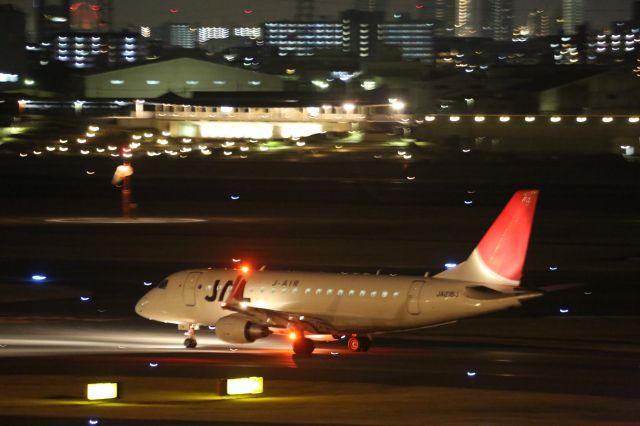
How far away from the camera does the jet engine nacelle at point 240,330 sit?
36.9 metres

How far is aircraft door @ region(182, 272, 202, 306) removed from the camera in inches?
1572

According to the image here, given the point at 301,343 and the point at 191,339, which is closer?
the point at 301,343

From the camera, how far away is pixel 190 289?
132ft

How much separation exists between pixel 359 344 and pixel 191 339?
6100mm

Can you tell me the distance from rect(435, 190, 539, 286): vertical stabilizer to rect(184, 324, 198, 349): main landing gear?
401 inches

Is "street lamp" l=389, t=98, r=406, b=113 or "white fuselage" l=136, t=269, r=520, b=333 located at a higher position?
"white fuselage" l=136, t=269, r=520, b=333

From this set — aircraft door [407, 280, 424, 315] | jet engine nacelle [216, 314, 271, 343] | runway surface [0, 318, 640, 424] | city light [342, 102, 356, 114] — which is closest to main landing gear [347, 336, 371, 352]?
runway surface [0, 318, 640, 424]

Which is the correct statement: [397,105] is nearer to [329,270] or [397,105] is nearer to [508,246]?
[329,270]

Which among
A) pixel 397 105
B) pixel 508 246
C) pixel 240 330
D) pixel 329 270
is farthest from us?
pixel 397 105

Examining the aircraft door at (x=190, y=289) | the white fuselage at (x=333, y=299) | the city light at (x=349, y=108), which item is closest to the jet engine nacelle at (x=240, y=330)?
the white fuselage at (x=333, y=299)

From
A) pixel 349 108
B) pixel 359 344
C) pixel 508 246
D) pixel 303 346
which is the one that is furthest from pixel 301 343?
pixel 349 108

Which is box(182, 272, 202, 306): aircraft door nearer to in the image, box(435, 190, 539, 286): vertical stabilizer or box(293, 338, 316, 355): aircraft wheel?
box(293, 338, 316, 355): aircraft wheel

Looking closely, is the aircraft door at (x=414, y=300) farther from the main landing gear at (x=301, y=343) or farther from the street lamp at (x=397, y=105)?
the street lamp at (x=397, y=105)

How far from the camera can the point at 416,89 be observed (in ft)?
615
